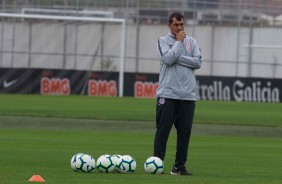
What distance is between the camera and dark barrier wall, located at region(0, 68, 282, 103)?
148 ft

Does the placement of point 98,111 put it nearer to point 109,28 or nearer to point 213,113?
point 213,113

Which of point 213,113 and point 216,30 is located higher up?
point 216,30

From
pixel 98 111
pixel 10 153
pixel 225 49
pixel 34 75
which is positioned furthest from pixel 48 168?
pixel 225 49

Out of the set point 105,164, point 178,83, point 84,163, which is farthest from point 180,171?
point 84,163

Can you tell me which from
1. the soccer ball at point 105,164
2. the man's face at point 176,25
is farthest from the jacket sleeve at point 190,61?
the soccer ball at point 105,164

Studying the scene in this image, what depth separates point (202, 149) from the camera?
19453 millimetres

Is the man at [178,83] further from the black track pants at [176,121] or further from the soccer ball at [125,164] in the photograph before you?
the soccer ball at [125,164]

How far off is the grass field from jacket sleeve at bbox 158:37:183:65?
1632 millimetres

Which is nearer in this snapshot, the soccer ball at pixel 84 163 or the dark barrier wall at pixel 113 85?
the soccer ball at pixel 84 163

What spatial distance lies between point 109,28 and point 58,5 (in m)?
3.09

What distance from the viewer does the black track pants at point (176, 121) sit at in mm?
13859

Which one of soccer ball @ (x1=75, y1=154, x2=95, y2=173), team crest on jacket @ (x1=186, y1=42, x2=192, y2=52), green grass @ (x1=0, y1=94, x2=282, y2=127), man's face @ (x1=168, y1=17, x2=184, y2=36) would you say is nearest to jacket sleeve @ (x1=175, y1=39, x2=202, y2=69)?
team crest on jacket @ (x1=186, y1=42, x2=192, y2=52)

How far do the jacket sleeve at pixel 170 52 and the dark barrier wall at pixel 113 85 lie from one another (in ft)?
103

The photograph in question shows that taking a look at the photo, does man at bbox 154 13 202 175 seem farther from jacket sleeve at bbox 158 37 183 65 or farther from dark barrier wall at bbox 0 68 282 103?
dark barrier wall at bbox 0 68 282 103
